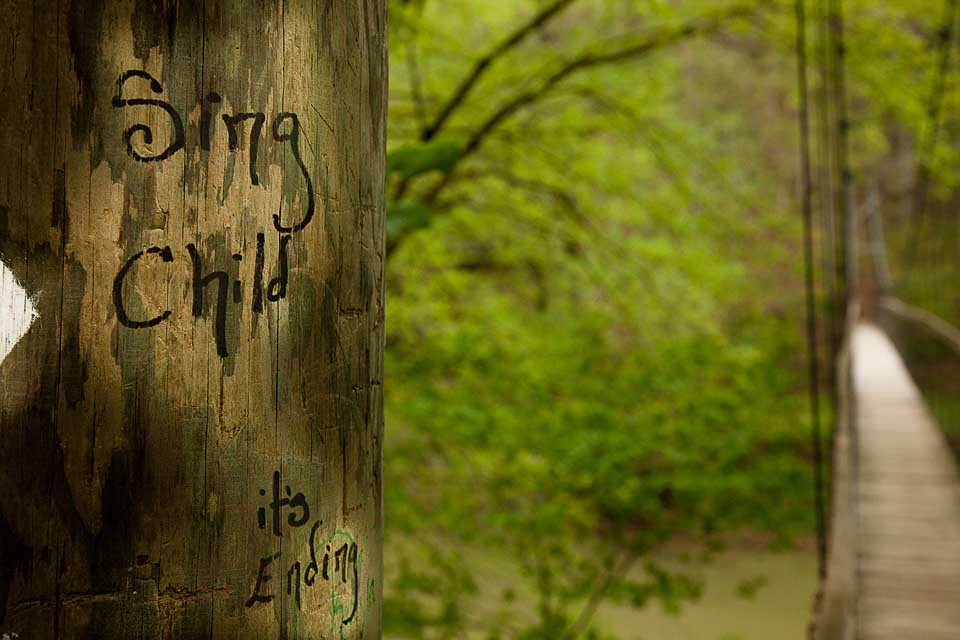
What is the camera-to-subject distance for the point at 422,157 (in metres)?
1.38

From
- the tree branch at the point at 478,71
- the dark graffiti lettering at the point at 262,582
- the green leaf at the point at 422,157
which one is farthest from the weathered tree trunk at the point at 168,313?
the tree branch at the point at 478,71

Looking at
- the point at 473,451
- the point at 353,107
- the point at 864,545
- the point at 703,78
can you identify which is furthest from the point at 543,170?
the point at 703,78

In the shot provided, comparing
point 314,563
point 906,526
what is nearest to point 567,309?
point 906,526

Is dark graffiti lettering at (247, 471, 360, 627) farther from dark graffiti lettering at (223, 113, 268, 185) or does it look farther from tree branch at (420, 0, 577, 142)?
tree branch at (420, 0, 577, 142)

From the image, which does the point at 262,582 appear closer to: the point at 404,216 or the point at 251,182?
the point at 251,182

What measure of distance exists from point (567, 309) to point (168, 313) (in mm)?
6630

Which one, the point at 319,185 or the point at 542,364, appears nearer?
the point at 319,185

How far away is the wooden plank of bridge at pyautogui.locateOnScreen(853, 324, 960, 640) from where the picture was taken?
4.71 metres

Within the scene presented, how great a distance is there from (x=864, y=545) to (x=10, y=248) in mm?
6492

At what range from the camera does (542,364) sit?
6031 mm

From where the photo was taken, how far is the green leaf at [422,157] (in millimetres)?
1360

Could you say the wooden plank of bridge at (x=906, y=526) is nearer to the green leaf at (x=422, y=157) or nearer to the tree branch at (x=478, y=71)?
the tree branch at (x=478, y=71)

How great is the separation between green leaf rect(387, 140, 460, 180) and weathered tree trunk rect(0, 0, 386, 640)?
2.25 feet

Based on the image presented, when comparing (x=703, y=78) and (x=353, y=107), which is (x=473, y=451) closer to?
(x=353, y=107)
